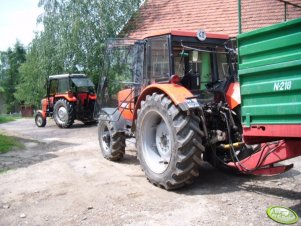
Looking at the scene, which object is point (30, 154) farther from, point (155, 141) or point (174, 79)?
point (174, 79)

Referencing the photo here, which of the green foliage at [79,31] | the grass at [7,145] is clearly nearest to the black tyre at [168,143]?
the grass at [7,145]

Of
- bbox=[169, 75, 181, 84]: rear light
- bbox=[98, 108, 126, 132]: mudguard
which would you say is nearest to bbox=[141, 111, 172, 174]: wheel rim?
bbox=[169, 75, 181, 84]: rear light

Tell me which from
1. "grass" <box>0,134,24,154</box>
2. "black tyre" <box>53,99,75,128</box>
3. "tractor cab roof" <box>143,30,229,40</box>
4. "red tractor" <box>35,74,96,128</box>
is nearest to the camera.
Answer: "tractor cab roof" <box>143,30,229,40</box>

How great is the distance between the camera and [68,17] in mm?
15797

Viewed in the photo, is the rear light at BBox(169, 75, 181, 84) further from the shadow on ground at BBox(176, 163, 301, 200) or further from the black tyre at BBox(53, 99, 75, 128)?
the black tyre at BBox(53, 99, 75, 128)

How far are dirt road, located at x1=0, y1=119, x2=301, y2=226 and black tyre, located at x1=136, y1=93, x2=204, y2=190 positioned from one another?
0.25m

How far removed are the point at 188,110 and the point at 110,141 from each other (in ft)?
9.50

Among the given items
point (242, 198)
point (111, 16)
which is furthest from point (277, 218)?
point (111, 16)

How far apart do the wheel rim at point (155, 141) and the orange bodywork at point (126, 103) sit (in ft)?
3.38

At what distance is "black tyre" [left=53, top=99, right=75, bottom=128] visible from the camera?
15.2 metres

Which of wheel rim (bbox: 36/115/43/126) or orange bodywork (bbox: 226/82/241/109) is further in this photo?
wheel rim (bbox: 36/115/43/126)

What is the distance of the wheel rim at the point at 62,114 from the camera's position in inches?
607

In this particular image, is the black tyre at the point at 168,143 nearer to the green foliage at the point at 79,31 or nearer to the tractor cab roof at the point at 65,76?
the green foliage at the point at 79,31

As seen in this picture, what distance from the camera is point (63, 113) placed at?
51.2ft
